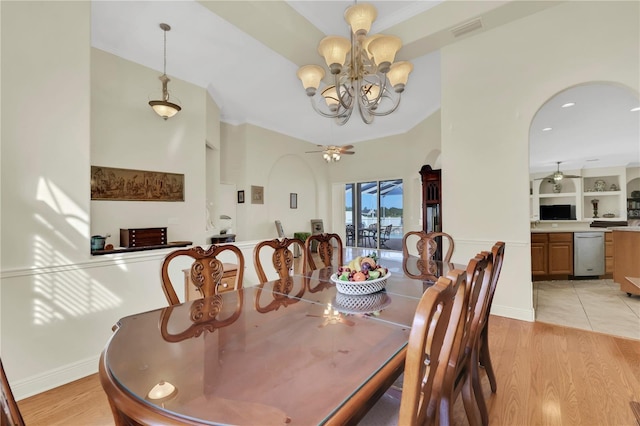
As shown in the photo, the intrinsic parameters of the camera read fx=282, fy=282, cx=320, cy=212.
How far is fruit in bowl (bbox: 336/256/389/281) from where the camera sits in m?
1.65

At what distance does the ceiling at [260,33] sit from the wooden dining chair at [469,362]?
3100 mm

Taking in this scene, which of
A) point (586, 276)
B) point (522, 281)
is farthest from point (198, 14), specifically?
point (586, 276)

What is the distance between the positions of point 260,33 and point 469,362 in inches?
142

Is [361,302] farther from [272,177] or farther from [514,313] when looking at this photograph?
[272,177]

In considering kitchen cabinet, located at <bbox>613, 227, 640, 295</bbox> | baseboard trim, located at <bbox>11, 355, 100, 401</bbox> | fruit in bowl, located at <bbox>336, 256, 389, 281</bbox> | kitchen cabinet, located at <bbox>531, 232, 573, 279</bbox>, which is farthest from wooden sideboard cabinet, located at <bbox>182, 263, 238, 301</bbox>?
kitchen cabinet, located at <bbox>613, 227, 640, 295</bbox>

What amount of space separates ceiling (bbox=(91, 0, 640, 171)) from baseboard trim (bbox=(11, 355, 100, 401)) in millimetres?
3328

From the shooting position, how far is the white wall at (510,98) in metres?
2.74

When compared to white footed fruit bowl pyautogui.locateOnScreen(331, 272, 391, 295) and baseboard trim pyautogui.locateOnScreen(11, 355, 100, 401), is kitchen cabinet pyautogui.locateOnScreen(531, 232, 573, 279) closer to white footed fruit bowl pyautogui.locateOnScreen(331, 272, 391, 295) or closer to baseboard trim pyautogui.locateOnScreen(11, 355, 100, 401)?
white footed fruit bowl pyautogui.locateOnScreen(331, 272, 391, 295)

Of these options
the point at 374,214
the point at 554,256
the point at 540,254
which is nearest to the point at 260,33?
the point at 540,254

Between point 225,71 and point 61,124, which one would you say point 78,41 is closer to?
point 61,124

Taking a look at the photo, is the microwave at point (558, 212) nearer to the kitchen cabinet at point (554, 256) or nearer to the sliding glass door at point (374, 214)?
the sliding glass door at point (374, 214)

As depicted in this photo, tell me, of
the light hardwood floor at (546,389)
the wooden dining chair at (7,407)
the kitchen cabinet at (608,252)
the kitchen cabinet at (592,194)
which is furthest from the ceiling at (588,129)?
the wooden dining chair at (7,407)

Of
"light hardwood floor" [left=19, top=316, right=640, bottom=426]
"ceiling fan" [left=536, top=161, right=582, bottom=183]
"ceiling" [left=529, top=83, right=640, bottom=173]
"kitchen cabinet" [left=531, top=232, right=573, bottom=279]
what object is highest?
"ceiling" [left=529, top=83, right=640, bottom=173]

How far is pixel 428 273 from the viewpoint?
7.32 ft
